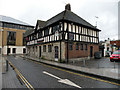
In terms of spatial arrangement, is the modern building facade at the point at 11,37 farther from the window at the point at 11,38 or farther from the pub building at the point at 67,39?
the pub building at the point at 67,39

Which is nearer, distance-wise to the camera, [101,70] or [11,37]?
[101,70]

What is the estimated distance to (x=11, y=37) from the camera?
3509 centimetres

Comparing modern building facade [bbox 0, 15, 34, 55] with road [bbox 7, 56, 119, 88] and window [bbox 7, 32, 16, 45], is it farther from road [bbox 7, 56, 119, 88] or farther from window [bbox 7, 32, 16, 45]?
road [bbox 7, 56, 119, 88]

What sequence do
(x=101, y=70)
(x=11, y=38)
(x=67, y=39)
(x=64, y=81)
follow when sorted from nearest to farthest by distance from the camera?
(x=64, y=81) → (x=101, y=70) → (x=67, y=39) → (x=11, y=38)

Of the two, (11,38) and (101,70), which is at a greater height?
(11,38)

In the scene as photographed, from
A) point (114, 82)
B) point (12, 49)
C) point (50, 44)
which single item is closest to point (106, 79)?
point (114, 82)

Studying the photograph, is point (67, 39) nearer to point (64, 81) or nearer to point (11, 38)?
point (64, 81)

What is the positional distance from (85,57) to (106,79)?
33.1 ft

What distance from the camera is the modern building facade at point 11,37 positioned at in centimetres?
3372

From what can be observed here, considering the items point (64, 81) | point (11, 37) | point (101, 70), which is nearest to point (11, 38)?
point (11, 37)

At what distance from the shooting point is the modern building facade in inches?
1328

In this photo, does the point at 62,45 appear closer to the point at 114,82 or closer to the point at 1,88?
the point at 114,82

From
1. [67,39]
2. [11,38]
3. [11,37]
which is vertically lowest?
[67,39]

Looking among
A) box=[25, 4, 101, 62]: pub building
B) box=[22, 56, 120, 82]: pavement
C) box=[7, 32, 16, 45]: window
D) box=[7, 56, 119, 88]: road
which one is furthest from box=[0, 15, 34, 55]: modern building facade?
box=[7, 56, 119, 88]: road
